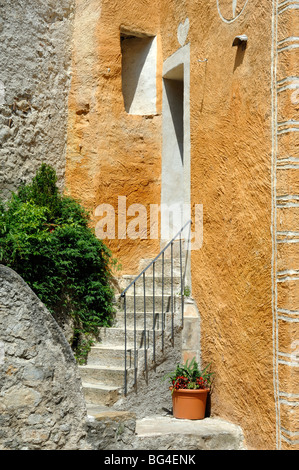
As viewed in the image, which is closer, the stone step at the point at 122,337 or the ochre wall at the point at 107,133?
the stone step at the point at 122,337

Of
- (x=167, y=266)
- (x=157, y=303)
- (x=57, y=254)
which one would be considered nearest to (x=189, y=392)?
(x=157, y=303)

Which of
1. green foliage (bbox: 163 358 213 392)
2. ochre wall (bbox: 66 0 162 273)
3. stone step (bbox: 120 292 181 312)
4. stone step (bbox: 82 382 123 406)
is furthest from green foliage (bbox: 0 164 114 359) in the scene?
green foliage (bbox: 163 358 213 392)

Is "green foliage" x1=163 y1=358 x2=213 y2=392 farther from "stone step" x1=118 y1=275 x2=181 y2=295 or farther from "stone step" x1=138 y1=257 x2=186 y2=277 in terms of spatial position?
"stone step" x1=138 y1=257 x2=186 y2=277

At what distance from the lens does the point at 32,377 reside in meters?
4.07

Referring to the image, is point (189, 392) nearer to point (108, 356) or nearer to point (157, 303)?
point (108, 356)

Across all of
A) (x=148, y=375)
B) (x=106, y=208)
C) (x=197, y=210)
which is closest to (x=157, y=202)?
(x=106, y=208)

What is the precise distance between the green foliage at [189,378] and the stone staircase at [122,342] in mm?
361

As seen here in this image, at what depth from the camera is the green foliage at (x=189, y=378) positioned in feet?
19.4

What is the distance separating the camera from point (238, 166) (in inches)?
224

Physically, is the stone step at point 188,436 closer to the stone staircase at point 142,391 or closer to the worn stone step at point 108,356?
the stone staircase at point 142,391

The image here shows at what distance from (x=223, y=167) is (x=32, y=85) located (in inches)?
104

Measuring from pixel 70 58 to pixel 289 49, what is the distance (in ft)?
11.5

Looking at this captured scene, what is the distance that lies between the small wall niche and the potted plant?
346 centimetres

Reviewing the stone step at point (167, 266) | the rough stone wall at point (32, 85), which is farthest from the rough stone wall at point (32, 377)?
the rough stone wall at point (32, 85)
